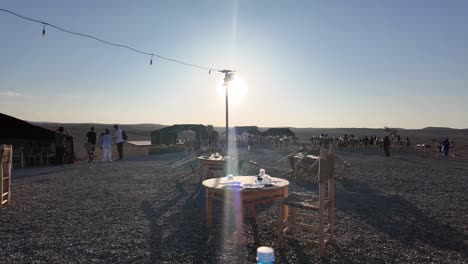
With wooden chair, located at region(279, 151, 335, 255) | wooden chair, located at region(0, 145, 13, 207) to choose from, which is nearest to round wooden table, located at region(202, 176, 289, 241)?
wooden chair, located at region(279, 151, 335, 255)

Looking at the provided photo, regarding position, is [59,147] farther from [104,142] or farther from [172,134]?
[172,134]

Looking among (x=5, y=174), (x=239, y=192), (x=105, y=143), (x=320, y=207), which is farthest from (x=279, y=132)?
(x=320, y=207)

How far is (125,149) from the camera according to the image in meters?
26.6

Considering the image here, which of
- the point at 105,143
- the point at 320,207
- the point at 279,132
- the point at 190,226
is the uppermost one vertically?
the point at 279,132

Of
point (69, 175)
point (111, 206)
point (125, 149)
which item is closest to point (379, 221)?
point (111, 206)

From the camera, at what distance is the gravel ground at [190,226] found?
4586 millimetres

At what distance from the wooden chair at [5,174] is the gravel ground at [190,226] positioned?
27 centimetres

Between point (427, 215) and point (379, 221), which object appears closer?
point (379, 221)

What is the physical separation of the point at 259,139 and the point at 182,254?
33.1 metres

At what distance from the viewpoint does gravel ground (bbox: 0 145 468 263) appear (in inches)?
181

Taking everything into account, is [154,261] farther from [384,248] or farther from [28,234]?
[384,248]

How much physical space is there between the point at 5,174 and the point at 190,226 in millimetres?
4802

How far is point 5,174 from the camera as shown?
313 inches

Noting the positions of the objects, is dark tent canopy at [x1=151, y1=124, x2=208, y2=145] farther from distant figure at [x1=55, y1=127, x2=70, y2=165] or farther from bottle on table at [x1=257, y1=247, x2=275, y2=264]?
bottle on table at [x1=257, y1=247, x2=275, y2=264]
